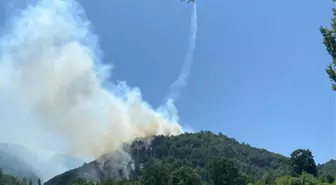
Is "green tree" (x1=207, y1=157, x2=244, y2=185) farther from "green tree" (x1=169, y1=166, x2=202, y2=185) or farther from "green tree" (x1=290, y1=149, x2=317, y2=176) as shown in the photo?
"green tree" (x1=169, y1=166, x2=202, y2=185)

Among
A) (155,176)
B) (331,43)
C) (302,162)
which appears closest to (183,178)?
(155,176)

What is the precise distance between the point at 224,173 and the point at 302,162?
2453 cm

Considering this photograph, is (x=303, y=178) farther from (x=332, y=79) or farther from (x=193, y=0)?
(x=193, y=0)

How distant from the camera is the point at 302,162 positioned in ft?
512

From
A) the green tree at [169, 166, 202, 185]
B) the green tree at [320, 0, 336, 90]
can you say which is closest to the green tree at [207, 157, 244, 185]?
the green tree at [169, 166, 202, 185]

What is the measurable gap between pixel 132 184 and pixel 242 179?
3438 centimetres

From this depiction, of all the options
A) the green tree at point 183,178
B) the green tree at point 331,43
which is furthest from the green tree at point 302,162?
the green tree at point 331,43

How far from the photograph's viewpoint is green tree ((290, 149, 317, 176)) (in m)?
156

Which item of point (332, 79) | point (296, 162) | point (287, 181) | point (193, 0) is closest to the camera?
point (193, 0)

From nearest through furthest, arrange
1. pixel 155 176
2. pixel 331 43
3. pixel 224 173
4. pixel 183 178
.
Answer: pixel 331 43, pixel 183 178, pixel 155 176, pixel 224 173

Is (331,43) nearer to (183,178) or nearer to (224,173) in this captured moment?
(183,178)

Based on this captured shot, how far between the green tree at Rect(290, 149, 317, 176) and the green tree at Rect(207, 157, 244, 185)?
17057mm

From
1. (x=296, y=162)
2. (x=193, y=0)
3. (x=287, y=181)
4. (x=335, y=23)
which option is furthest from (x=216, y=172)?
(x=193, y=0)

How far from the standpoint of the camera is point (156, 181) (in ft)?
452
